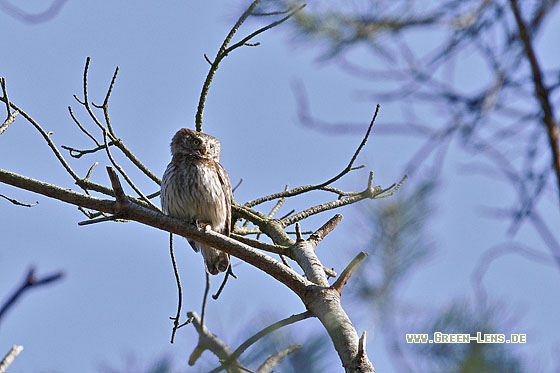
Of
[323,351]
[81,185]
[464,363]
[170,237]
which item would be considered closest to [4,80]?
[81,185]

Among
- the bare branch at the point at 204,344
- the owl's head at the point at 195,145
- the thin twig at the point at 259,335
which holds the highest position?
the owl's head at the point at 195,145

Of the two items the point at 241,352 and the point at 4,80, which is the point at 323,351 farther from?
the point at 4,80

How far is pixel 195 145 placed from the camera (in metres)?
6.99

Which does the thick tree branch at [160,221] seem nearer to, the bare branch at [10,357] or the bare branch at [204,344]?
the bare branch at [204,344]

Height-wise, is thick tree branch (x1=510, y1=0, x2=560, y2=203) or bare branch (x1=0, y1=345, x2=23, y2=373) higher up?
thick tree branch (x1=510, y1=0, x2=560, y2=203)

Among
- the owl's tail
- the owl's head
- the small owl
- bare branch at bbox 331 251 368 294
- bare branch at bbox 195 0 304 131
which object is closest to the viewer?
bare branch at bbox 331 251 368 294

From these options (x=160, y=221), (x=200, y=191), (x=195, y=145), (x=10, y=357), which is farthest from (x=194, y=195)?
(x=10, y=357)

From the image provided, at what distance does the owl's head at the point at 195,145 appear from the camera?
698cm

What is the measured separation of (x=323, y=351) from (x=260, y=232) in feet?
11.0

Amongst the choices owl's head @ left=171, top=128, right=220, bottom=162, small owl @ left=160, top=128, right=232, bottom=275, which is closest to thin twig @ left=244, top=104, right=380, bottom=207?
small owl @ left=160, top=128, right=232, bottom=275

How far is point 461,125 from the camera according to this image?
3023 mm

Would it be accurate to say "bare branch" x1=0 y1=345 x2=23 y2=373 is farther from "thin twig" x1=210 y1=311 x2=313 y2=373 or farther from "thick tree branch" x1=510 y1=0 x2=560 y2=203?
"thick tree branch" x1=510 y1=0 x2=560 y2=203

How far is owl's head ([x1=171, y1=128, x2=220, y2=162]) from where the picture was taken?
22.9 feet

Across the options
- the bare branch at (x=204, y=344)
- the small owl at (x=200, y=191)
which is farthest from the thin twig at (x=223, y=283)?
the bare branch at (x=204, y=344)
